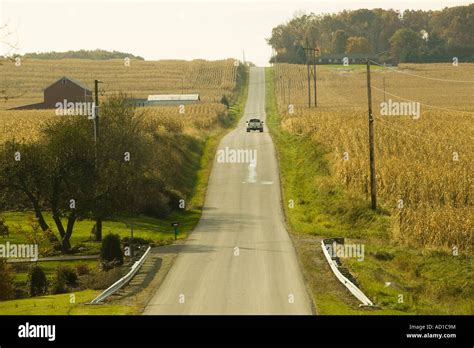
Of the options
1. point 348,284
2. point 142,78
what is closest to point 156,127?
point 348,284

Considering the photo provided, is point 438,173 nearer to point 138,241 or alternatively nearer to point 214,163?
point 138,241

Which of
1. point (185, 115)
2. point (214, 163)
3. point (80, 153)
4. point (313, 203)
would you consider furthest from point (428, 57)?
point (80, 153)

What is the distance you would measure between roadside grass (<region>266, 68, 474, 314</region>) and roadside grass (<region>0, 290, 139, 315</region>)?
5.99 meters

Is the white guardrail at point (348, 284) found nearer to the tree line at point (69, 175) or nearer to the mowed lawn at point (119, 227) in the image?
the mowed lawn at point (119, 227)

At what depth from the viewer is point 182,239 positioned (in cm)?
4022

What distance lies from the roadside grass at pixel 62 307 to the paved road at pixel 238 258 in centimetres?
115

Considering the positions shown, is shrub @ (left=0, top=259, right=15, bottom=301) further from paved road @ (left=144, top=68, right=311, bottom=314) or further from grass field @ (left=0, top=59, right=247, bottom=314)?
paved road @ (left=144, top=68, right=311, bottom=314)

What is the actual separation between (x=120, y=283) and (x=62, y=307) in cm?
400

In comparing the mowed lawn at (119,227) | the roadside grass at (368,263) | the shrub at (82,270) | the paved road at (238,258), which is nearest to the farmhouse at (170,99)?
the paved road at (238,258)

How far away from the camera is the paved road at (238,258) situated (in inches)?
990

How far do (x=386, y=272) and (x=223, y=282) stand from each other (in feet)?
23.5

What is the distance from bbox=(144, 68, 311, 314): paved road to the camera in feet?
82.5

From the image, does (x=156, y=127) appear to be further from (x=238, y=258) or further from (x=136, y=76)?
(x=136, y=76)

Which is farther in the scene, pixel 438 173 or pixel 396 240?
pixel 438 173
